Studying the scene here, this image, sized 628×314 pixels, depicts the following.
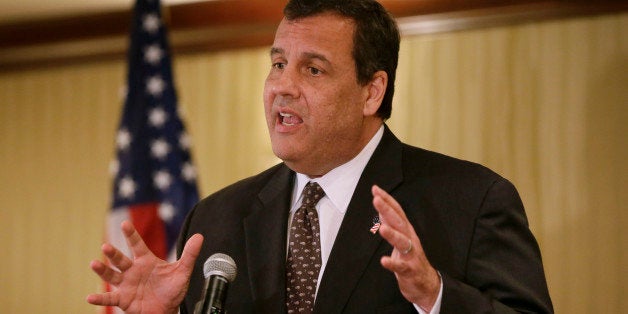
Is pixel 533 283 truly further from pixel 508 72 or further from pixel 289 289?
pixel 508 72

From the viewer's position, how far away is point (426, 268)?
1.71 metres

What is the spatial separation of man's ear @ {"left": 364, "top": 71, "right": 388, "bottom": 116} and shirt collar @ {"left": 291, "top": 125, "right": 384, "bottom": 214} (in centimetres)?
9

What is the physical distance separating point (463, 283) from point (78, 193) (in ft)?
12.8

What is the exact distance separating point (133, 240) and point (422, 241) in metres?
0.69

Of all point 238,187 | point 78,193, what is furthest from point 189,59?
point 238,187

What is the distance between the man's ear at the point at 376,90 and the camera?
2.34 meters

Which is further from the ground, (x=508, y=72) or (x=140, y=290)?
(x=508, y=72)

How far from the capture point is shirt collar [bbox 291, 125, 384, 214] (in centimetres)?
221

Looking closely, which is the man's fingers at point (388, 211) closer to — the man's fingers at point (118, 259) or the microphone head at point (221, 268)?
the microphone head at point (221, 268)

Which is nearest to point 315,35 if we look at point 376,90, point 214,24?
point 376,90

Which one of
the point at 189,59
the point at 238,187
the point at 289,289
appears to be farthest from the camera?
the point at 189,59

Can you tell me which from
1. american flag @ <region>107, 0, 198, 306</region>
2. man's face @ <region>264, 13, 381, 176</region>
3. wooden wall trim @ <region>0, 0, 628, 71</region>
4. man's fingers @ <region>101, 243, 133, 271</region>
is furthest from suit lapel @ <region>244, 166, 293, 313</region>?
wooden wall trim @ <region>0, 0, 628, 71</region>

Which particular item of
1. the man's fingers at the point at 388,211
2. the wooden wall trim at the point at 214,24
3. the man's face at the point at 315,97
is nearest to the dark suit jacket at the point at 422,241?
the man's face at the point at 315,97

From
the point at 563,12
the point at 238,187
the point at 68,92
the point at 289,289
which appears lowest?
the point at 289,289
